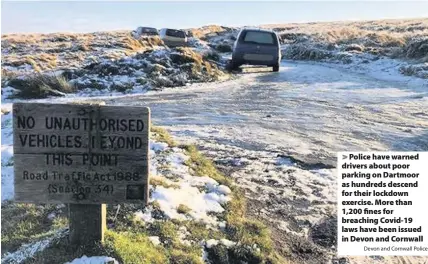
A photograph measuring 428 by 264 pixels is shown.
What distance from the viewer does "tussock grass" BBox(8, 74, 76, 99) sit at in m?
12.1

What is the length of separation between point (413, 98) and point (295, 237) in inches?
338

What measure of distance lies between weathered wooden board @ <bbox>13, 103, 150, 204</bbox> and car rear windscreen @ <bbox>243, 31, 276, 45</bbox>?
45.4ft

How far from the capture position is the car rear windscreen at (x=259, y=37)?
16.8 metres

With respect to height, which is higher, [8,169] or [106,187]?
[106,187]

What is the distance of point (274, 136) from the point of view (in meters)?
7.84

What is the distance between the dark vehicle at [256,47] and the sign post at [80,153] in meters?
13.7

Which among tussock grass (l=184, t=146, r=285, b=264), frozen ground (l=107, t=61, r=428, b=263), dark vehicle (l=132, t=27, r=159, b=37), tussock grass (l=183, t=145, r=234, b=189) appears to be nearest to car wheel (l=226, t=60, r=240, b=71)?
frozen ground (l=107, t=61, r=428, b=263)

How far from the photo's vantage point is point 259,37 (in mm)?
16906

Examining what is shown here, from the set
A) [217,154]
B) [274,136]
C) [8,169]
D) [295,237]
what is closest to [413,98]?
[274,136]

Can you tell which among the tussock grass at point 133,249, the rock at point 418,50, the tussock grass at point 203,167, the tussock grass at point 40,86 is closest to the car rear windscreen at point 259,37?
the tussock grass at point 40,86

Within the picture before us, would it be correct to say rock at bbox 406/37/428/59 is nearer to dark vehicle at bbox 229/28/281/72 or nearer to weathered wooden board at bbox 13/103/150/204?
dark vehicle at bbox 229/28/281/72

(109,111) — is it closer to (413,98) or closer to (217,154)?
(217,154)

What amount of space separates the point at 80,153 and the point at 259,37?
559 inches

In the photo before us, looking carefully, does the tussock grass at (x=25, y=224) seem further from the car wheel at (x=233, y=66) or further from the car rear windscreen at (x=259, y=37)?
the car wheel at (x=233, y=66)
